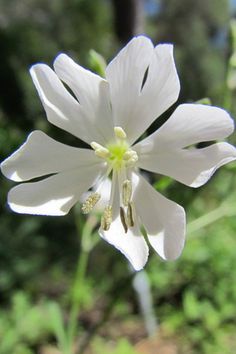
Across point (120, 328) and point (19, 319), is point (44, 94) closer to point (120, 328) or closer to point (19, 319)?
point (19, 319)

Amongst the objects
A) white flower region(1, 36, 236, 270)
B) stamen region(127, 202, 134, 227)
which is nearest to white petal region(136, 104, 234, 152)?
white flower region(1, 36, 236, 270)

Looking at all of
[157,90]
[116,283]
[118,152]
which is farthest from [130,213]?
[116,283]

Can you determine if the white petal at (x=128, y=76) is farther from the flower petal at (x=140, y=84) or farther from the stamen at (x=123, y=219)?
the stamen at (x=123, y=219)

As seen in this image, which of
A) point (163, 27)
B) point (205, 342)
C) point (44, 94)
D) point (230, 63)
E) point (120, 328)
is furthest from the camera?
point (163, 27)

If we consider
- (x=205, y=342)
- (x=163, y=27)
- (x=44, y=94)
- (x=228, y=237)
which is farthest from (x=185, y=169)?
(x=163, y=27)

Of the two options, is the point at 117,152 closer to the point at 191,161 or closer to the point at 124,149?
the point at 124,149

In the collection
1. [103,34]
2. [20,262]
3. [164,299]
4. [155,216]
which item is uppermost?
[155,216]

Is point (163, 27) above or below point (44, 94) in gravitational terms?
below

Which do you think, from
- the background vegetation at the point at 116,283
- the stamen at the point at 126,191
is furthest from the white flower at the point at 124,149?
the background vegetation at the point at 116,283
